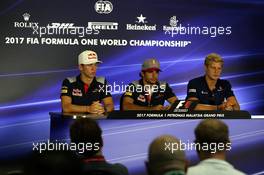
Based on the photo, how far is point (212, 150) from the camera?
96.1 inches

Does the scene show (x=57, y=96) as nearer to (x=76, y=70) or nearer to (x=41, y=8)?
(x=76, y=70)

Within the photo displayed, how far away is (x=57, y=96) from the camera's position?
5332 mm

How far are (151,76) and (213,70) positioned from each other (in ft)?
2.32

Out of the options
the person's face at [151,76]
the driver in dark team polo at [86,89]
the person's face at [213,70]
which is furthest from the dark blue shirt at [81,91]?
the person's face at [213,70]

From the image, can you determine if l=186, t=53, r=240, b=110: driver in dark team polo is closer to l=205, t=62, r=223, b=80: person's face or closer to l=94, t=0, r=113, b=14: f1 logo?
l=205, t=62, r=223, b=80: person's face

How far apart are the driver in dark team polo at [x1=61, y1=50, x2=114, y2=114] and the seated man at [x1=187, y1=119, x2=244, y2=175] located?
2.46 m

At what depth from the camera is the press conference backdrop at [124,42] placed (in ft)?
17.3

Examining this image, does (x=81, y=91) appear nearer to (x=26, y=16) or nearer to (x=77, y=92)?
(x=77, y=92)

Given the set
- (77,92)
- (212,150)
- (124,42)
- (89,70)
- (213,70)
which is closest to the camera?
(212,150)

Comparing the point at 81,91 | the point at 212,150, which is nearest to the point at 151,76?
the point at 81,91

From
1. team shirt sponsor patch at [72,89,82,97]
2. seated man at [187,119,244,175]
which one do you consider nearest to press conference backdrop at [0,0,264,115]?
team shirt sponsor patch at [72,89,82,97]

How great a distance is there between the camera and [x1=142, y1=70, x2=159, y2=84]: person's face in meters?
5.27

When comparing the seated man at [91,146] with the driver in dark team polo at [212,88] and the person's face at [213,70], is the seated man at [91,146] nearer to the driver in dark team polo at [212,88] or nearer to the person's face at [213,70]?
the driver in dark team polo at [212,88]

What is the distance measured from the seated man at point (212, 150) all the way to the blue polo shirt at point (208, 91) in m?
2.64
